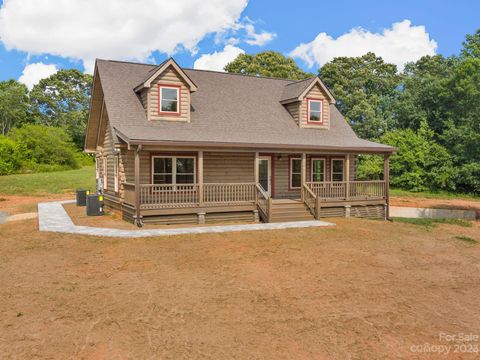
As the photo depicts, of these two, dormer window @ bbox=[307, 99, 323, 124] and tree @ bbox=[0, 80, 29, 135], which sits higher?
tree @ bbox=[0, 80, 29, 135]

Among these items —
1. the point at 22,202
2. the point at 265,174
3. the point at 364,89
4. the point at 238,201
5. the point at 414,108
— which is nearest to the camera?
the point at 238,201

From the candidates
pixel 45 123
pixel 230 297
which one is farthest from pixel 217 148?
pixel 45 123

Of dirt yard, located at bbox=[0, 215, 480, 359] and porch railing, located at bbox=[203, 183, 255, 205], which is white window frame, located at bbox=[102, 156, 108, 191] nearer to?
porch railing, located at bbox=[203, 183, 255, 205]

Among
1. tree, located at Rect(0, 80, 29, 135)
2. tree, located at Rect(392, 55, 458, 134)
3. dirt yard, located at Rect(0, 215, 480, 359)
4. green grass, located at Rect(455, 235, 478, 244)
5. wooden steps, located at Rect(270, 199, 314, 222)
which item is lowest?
green grass, located at Rect(455, 235, 478, 244)

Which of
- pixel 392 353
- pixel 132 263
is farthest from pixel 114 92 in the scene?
pixel 392 353

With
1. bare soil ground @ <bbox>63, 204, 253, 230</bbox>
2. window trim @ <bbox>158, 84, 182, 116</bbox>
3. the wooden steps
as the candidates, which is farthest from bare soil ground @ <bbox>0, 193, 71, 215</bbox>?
the wooden steps

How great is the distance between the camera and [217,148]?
53.7 ft

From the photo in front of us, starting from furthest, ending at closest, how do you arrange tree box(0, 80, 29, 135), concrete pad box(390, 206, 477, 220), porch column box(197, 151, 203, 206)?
tree box(0, 80, 29, 135), concrete pad box(390, 206, 477, 220), porch column box(197, 151, 203, 206)

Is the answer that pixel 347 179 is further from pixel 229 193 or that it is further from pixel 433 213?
pixel 433 213

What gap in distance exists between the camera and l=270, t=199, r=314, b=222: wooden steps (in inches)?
684

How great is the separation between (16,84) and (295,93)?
66677 millimetres

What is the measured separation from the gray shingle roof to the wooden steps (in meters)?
2.72

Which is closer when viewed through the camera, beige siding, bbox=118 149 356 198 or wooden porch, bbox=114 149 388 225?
wooden porch, bbox=114 149 388 225

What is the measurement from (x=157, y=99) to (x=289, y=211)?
7994 millimetres
